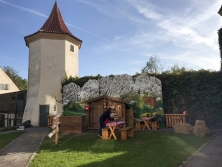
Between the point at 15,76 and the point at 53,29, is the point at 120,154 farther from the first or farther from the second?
the point at 15,76

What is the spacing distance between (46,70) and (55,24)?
6122mm

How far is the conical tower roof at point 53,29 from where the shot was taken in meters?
20.0

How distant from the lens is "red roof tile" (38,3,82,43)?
2066 cm

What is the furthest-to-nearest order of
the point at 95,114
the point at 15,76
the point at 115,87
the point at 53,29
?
the point at 15,76 < the point at 53,29 < the point at 115,87 < the point at 95,114

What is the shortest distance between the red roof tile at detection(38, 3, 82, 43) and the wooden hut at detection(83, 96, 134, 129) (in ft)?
32.2

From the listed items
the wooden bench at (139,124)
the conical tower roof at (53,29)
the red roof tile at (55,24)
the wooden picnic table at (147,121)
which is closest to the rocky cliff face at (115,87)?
the wooden picnic table at (147,121)

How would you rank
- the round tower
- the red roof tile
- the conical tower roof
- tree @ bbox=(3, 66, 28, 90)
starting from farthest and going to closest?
tree @ bbox=(3, 66, 28, 90)
the red roof tile
the conical tower roof
the round tower

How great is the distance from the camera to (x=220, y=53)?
16.3 meters

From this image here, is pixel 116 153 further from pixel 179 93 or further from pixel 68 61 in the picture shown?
pixel 68 61

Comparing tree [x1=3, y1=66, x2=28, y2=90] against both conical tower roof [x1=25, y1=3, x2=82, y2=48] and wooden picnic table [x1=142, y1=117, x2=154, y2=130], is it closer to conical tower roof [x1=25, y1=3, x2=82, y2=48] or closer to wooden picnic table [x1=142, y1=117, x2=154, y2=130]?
conical tower roof [x1=25, y1=3, x2=82, y2=48]

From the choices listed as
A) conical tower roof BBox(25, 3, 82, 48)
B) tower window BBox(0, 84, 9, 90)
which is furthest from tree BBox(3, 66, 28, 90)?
conical tower roof BBox(25, 3, 82, 48)

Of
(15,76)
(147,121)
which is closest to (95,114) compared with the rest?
(147,121)

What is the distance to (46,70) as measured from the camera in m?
19.8

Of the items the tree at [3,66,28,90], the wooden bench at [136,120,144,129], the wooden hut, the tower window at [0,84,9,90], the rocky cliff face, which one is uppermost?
the tree at [3,66,28,90]
